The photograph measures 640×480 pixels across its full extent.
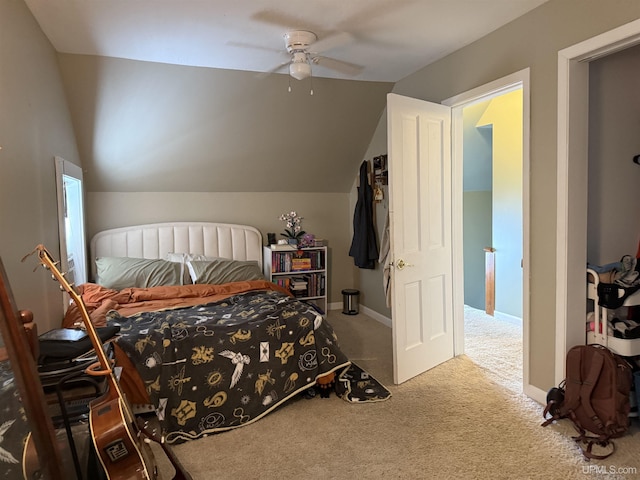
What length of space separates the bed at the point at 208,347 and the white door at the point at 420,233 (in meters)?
0.57

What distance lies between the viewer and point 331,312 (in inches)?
203

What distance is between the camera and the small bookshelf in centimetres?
466

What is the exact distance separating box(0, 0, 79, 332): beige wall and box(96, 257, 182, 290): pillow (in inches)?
35.3

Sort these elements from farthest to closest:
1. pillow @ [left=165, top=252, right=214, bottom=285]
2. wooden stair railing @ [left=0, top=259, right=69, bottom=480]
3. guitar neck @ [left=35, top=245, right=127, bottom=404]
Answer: pillow @ [left=165, top=252, right=214, bottom=285] → guitar neck @ [left=35, top=245, right=127, bottom=404] → wooden stair railing @ [left=0, top=259, right=69, bottom=480]

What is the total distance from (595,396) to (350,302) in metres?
2.96

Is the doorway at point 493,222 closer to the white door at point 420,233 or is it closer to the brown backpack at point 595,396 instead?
the white door at point 420,233

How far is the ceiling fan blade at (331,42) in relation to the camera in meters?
2.88

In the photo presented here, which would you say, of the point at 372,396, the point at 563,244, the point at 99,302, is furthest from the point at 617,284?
the point at 99,302

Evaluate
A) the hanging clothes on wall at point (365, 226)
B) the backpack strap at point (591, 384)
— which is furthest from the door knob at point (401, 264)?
the hanging clothes on wall at point (365, 226)

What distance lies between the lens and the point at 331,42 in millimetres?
2988

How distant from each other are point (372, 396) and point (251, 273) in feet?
6.14

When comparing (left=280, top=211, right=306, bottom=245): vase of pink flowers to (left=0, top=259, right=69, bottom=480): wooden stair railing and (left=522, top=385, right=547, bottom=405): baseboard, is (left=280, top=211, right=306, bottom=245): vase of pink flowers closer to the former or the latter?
(left=522, top=385, right=547, bottom=405): baseboard

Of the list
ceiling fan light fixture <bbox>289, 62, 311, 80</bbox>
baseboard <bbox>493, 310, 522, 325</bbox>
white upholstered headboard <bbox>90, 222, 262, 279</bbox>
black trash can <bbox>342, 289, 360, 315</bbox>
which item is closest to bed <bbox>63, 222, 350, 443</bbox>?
white upholstered headboard <bbox>90, 222, 262, 279</bbox>

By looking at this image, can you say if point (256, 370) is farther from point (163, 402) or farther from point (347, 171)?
point (347, 171)
